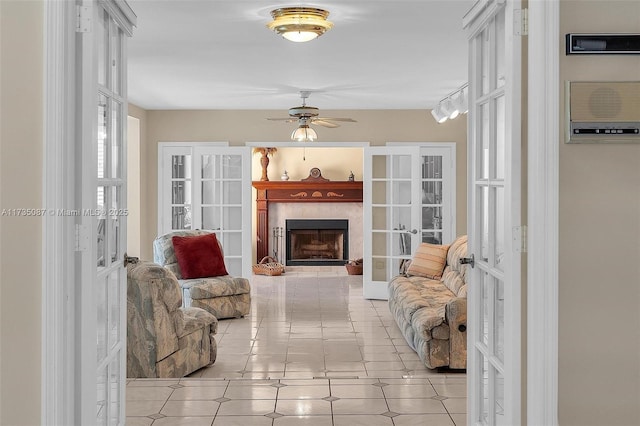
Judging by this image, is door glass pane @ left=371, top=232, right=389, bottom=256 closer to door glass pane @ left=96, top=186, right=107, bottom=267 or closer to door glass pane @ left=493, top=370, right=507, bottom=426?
door glass pane @ left=493, top=370, right=507, bottom=426

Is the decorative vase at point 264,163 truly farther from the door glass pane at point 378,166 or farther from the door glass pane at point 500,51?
the door glass pane at point 500,51

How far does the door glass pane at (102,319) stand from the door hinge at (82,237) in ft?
0.86

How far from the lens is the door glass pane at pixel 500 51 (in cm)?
279

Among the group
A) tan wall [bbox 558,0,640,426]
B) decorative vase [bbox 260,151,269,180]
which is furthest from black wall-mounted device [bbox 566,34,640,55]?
decorative vase [bbox 260,151,269,180]

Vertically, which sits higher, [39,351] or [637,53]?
[637,53]

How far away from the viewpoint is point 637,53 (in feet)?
8.13

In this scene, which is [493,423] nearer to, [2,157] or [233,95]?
[2,157]

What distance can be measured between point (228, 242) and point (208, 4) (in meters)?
5.48

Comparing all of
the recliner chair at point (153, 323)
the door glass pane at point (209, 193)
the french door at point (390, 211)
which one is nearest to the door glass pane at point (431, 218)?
the french door at point (390, 211)

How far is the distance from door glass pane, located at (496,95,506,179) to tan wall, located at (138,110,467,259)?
6.90 meters

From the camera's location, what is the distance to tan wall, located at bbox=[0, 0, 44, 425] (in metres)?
2.34

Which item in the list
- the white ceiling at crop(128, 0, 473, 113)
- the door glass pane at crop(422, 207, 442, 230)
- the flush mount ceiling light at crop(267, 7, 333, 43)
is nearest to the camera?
the flush mount ceiling light at crop(267, 7, 333, 43)

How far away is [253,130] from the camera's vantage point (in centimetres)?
982

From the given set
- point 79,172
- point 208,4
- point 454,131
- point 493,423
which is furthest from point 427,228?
point 79,172
